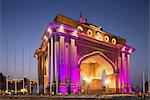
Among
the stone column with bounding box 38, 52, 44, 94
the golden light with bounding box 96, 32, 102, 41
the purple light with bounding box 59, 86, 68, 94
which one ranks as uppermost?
the golden light with bounding box 96, 32, 102, 41

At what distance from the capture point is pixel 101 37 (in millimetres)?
32938

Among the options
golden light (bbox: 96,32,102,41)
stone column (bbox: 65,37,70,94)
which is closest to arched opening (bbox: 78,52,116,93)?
golden light (bbox: 96,32,102,41)

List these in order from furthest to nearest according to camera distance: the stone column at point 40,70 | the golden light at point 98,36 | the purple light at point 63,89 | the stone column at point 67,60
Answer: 1. the stone column at point 40,70
2. the golden light at point 98,36
3. the stone column at point 67,60
4. the purple light at point 63,89

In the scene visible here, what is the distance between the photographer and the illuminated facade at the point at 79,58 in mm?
25984

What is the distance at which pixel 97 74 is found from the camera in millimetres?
36688

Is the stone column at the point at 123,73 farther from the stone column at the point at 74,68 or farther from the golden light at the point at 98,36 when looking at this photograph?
the stone column at the point at 74,68

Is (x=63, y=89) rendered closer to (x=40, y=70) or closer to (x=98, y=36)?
(x=98, y=36)

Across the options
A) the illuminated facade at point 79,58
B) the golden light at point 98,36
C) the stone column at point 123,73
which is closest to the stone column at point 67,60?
the illuminated facade at point 79,58

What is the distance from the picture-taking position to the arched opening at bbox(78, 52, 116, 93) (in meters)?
33.5

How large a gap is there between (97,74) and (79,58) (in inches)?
348

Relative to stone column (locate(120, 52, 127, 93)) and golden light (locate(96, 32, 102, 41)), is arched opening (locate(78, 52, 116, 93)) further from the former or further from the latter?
golden light (locate(96, 32, 102, 41))

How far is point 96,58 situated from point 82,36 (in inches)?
178

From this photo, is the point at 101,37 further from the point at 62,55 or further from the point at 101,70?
the point at 62,55

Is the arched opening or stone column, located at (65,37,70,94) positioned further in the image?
the arched opening
